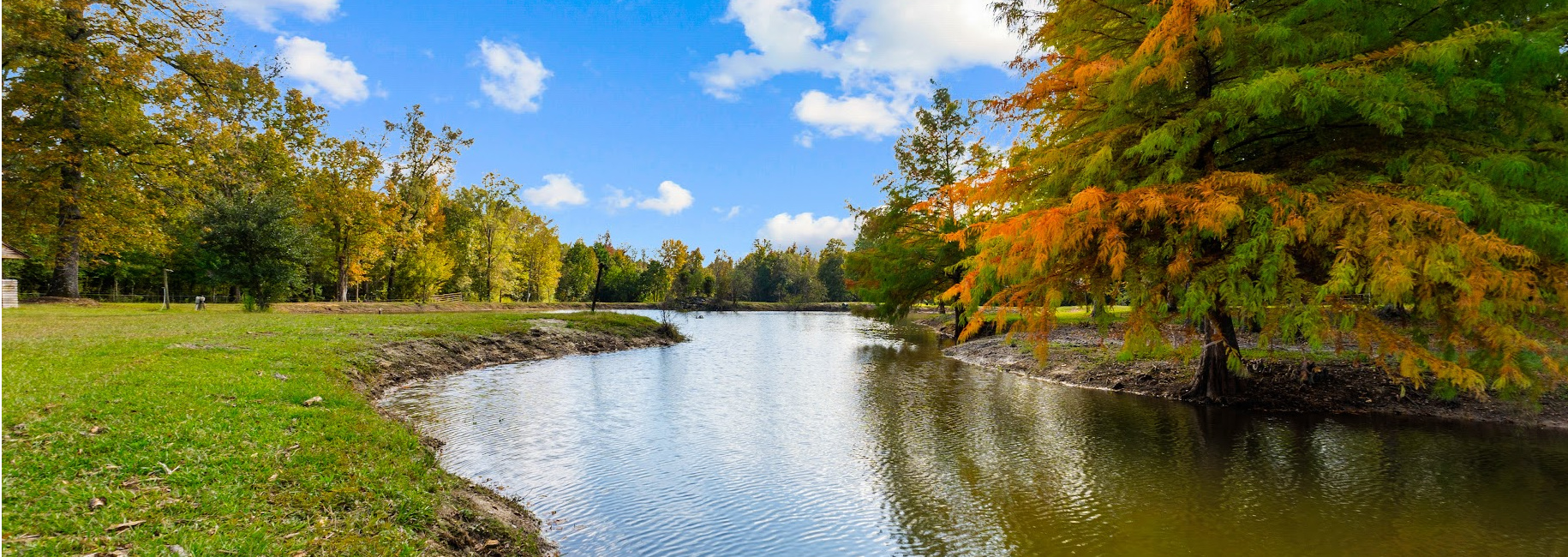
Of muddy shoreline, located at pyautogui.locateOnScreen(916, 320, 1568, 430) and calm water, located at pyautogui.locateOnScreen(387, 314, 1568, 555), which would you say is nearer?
calm water, located at pyautogui.locateOnScreen(387, 314, 1568, 555)

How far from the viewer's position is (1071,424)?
11.9m

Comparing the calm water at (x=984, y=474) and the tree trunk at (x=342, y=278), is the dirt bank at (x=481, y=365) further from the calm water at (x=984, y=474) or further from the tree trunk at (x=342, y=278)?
the tree trunk at (x=342, y=278)

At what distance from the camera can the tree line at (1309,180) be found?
6840mm

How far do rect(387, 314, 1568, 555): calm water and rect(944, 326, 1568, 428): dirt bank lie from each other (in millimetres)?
976

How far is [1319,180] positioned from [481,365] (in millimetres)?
19940

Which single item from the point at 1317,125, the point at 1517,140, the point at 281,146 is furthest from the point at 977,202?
the point at 281,146

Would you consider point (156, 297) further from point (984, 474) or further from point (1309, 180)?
point (1309, 180)

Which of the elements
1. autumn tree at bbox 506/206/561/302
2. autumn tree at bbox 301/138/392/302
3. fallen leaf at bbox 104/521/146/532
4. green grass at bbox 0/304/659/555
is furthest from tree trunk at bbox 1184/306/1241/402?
autumn tree at bbox 506/206/561/302

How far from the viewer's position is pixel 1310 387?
13.8 metres

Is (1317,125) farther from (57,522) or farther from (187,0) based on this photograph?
(187,0)

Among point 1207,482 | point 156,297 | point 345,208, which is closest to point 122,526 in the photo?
point 1207,482

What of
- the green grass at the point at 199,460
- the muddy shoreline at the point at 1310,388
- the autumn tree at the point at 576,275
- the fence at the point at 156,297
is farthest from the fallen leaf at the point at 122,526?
the autumn tree at the point at 576,275

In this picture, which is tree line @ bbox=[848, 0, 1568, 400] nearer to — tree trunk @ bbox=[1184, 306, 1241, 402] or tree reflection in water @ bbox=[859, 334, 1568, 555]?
tree reflection in water @ bbox=[859, 334, 1568, 555]

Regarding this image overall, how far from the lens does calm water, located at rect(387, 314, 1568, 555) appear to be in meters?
6.58
